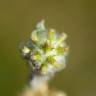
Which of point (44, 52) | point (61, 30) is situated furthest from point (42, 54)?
point (61, 30)

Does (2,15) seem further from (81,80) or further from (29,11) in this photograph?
(81,80)

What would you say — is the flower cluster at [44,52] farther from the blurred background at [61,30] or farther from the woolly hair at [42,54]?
the blurred background at [61,30]

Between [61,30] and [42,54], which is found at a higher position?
[61,30]

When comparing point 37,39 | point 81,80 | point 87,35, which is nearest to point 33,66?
point 37,39

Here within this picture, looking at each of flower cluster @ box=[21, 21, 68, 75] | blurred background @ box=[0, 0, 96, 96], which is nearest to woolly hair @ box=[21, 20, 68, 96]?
flower cluster @ box=[21, 21, 68, 75]

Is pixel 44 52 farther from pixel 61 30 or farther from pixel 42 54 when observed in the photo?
pixel 61 30
